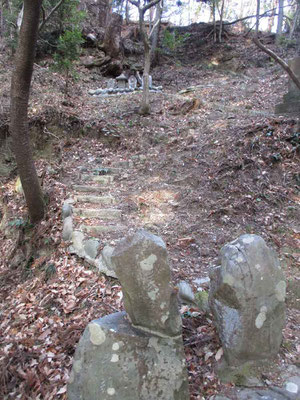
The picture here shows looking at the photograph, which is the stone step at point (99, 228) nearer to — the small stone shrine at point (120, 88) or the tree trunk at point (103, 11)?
the small stone shrine at point (120, 88)

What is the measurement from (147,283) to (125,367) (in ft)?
2.04

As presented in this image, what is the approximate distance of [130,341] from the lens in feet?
7.02

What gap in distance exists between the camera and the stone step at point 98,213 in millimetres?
5008

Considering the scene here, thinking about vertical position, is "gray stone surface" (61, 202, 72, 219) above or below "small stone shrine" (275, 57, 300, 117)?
below

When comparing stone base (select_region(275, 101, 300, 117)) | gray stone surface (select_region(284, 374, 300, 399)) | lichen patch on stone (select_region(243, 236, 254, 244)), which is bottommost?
gray stone surface (select_region(284, 374, 300, 399))

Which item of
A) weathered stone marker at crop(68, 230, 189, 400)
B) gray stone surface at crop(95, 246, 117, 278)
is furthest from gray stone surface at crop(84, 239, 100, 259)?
weathered stone marker at crop(68, 230, 189, 400)

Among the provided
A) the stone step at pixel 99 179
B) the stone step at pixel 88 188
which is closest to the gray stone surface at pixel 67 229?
the stone step at pixel 88 188

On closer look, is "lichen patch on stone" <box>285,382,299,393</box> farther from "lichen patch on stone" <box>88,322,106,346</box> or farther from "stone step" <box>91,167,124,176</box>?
"stone step" <box>91,167,124,176</box>

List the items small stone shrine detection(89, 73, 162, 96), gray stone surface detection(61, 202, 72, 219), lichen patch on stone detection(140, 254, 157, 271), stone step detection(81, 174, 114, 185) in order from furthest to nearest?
small stone shrine detection(89, 73, 162, 96)
stone step detection(81, 174, 114, 185)
gray stone surface detection(61, 202, 72, 219)
lichen patch on stone detection(140, 254, 157, 271)

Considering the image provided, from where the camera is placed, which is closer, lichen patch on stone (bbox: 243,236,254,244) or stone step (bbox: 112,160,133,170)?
lichen patch on stone (bbox: 243,236,254,244)

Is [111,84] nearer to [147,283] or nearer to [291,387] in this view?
[147,283]

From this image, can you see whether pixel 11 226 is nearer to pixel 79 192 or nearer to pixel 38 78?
pixel 79 192

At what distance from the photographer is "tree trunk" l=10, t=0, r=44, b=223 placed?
3.82 metres

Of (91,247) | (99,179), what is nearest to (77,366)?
(91,247)
